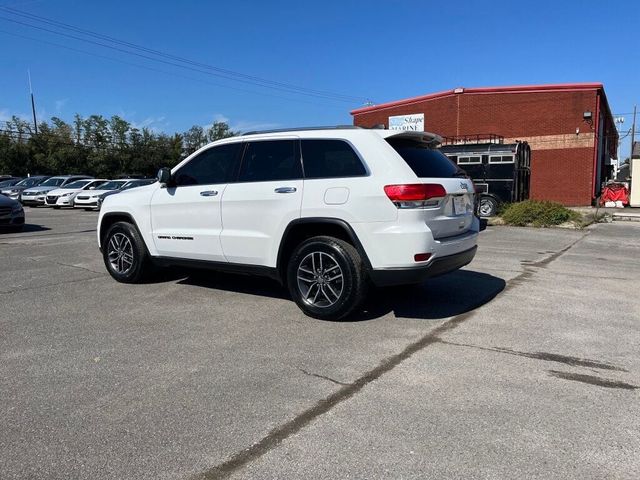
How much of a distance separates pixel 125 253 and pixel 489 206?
14.9 m

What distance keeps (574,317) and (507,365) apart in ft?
6.25

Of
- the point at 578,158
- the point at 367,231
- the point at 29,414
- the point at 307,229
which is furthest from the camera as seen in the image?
the point at 578,158

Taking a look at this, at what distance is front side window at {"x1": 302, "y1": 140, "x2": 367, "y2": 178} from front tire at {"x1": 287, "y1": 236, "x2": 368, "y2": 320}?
2.19ft

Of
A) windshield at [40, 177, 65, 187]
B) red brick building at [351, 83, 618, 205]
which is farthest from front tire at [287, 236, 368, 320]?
windshield at [40, 177, 65, 187]

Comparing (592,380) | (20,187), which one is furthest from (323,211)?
(20,187)

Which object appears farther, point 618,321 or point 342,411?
point 618,321

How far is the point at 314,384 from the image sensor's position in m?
3.76

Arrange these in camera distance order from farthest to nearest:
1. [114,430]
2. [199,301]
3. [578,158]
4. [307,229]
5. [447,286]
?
[578,158]
[447,286]
[199,301]
[307,229]
[114,430]

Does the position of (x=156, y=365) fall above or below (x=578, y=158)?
below

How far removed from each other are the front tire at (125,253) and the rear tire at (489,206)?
1473cm

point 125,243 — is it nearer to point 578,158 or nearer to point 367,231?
point 367,231

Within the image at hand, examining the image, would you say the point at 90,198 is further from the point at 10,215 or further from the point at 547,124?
the point at 547,124

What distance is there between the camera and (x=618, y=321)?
18.0ft

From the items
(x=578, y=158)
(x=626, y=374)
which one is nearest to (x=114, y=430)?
(x=626, y=374)
